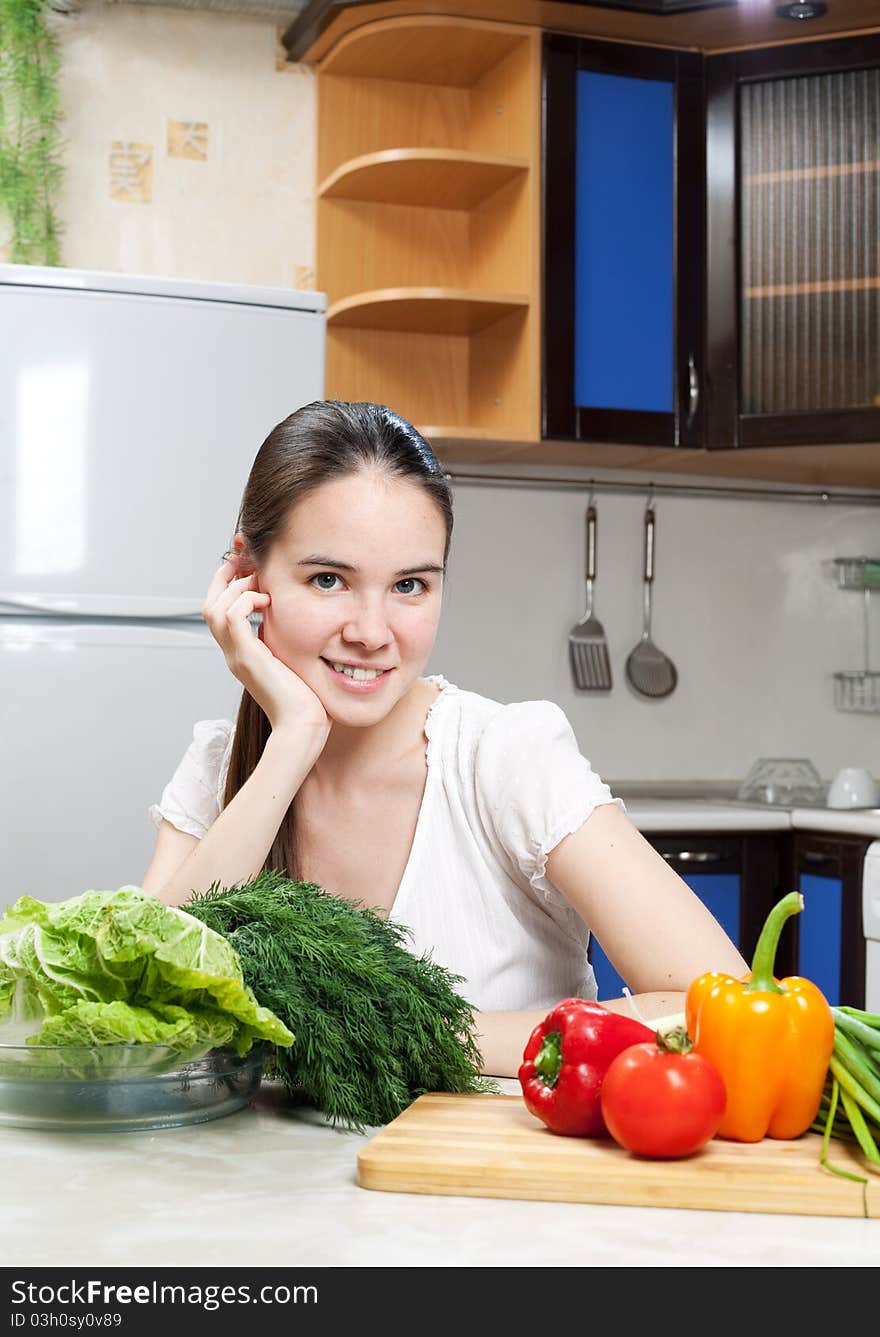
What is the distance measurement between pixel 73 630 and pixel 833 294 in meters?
1.81

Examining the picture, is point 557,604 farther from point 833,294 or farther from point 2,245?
point 2,245

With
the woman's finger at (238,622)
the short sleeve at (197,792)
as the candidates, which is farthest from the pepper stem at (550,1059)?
the short sleeve at (197,792)

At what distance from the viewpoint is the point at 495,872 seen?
166cm

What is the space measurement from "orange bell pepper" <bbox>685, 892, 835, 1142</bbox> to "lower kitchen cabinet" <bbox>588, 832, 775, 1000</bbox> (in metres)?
2.08

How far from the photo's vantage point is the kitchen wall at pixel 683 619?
367 centimetres

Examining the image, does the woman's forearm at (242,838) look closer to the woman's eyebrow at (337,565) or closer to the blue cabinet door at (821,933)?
the woman's eyebrow at (337,565)

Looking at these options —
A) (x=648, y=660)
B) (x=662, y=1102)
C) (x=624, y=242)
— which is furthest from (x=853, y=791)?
(x=662, y=1102)

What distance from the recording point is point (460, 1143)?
970 millimetres

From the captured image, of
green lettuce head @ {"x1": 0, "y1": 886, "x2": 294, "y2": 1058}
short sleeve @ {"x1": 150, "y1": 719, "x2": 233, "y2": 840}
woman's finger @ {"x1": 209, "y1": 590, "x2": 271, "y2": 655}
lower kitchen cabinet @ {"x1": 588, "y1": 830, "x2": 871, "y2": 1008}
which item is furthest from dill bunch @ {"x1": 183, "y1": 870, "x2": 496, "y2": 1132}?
lower kitchen cabinet @ {"x1": 588, "y1": 830, "x2": 871, "y2": 1008}

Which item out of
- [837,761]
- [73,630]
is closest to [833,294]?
[837,761]

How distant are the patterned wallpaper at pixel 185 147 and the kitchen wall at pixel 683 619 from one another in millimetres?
790

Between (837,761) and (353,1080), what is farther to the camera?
(837,761)

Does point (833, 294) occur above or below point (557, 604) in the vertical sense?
above

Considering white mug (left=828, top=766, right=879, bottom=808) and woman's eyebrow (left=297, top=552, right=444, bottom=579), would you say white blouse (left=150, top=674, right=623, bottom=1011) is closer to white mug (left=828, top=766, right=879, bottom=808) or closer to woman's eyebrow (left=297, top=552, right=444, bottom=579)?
woman's eyebrow (left=297, top=552, right=444, bottom=579)
